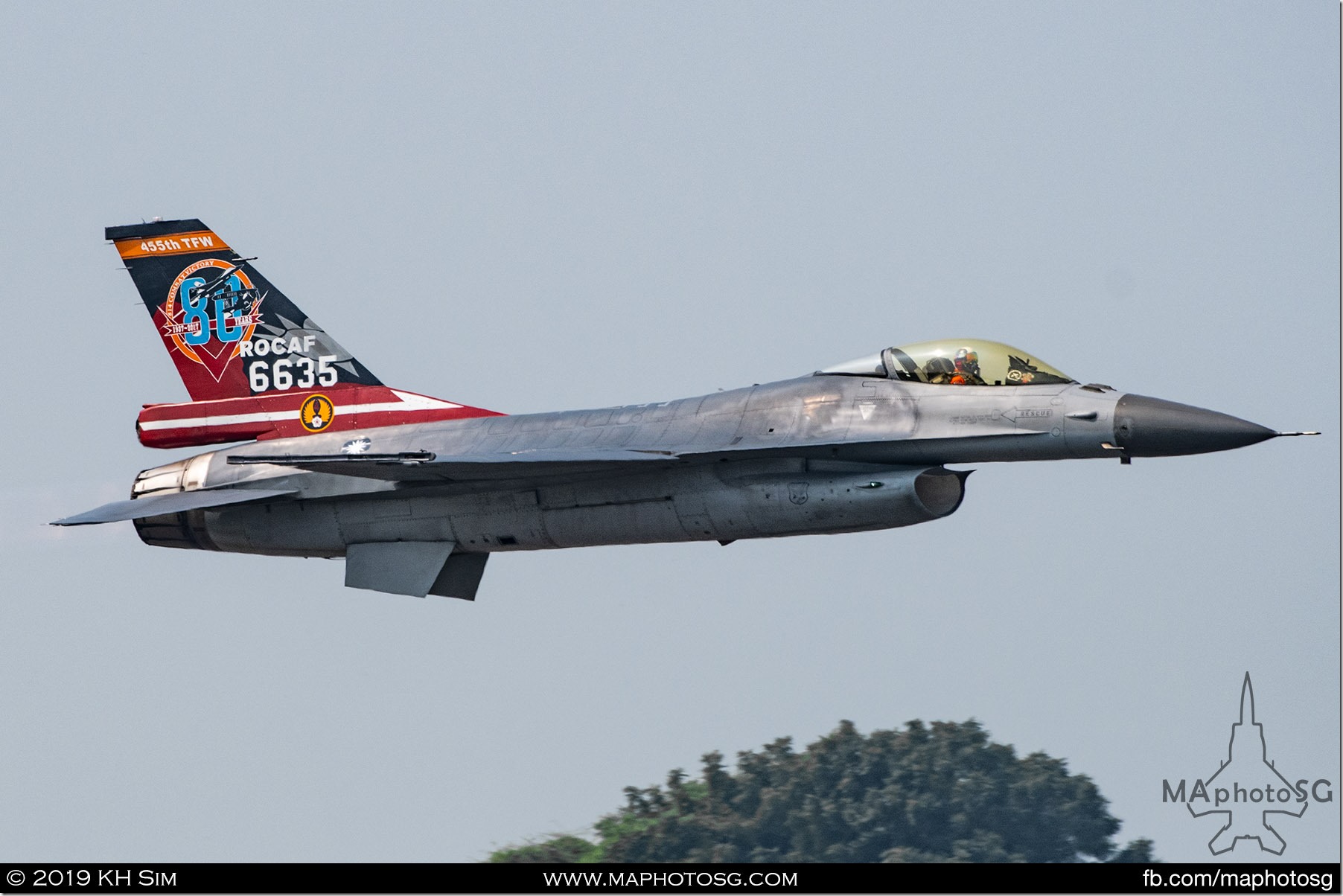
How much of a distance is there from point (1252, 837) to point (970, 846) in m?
10.1

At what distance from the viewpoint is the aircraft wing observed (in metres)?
20.7

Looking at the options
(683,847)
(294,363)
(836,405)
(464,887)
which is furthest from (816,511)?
(683,847)

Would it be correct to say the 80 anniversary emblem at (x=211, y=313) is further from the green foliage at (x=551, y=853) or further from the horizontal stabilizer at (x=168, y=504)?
the green foliage at (x=551, y=853)

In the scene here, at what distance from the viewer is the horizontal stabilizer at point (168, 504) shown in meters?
22.9

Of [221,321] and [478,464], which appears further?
[221,321]

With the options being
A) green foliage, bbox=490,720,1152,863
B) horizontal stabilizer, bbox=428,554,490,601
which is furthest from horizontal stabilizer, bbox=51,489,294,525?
green foliage, bbox=490,720,1152,863

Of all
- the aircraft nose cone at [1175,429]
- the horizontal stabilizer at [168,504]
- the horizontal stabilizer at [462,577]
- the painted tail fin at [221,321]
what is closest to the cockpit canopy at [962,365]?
the aircraft nose cone at [1175,429]

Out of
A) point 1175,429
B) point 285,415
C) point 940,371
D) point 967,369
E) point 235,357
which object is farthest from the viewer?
point 235,357

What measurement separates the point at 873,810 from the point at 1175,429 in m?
19.1

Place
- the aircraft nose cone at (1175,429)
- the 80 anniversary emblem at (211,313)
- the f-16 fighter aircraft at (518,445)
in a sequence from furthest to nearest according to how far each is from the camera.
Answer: the 80 anniversary emblem at (211,313), the f-16 fighter aircraft at (518,445), the aircraft nose cone at (1175,429)

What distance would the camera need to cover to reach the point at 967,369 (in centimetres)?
2019

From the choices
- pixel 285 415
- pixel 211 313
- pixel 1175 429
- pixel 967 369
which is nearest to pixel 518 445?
pixel 285 415

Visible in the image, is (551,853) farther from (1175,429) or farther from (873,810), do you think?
(1175,429)

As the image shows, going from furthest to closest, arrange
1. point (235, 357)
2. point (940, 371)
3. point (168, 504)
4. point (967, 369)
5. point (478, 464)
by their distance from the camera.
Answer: point (235, 357) < point (168, 504) < point (478, 464) < point (940, 371) < point (967, 369)
